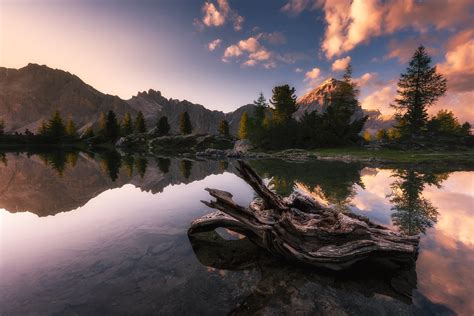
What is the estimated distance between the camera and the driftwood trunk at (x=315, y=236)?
4.89 meters

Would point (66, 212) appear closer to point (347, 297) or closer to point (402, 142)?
point (347, 297)

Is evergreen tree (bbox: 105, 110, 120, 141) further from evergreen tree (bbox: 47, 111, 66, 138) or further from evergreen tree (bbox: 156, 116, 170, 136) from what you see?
evergreen tree (bbox: 156, 116, 170, 136)

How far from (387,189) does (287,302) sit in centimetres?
1300

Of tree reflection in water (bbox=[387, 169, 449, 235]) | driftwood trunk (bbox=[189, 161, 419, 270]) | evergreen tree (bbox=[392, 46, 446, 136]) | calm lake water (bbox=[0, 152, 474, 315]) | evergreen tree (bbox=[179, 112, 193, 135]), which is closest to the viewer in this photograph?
calm lake water (bbox=[0, 152, 474, 315])

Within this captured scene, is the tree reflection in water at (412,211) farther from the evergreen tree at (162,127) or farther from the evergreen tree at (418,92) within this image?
the evergreen tree at (162,127)

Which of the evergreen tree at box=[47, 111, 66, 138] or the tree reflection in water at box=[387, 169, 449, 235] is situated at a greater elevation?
the evergreen tree at box=[47, 111, 66, 138]

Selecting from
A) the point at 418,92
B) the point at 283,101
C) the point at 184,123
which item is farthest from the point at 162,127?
the point at 418,92

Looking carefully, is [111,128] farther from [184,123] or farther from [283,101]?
[283,101]

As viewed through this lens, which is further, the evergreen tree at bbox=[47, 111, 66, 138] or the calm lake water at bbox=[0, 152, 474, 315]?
the evergreen tree at bbox=[47, 111, 66, 138]

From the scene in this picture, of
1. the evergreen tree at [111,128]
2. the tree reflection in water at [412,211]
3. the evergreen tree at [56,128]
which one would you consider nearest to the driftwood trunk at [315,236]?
the tree reflection in water at [412,211]

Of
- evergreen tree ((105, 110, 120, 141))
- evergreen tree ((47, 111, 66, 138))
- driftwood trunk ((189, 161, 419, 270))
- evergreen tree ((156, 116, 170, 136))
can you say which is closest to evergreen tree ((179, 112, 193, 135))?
evergreen tree ((156, 116, 170, 136))

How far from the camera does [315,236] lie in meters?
5.25

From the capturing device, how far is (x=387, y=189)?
45.6ft

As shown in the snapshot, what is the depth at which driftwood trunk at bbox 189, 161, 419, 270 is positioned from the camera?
4.89m
